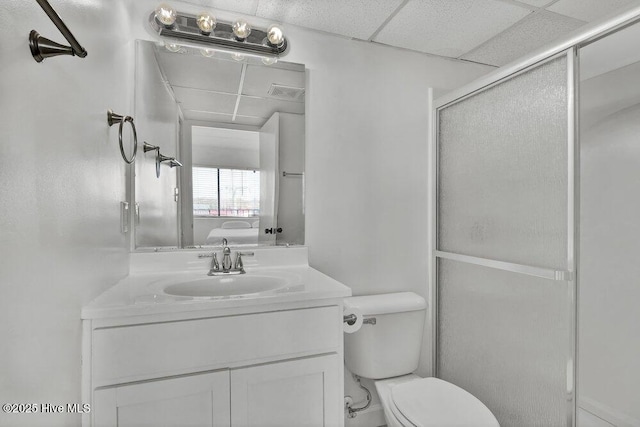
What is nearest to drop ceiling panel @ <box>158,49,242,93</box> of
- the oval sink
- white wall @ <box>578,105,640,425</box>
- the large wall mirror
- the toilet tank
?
the large wall mirror

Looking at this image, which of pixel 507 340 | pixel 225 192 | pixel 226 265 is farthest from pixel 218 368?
pixel 507 340

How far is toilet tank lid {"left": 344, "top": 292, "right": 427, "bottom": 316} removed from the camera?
62.0 inches

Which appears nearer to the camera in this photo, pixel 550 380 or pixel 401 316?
pixel 550 380

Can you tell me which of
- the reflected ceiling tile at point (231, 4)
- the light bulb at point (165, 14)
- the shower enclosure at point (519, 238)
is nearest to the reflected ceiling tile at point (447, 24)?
the shower enclosure at point (519, 238)

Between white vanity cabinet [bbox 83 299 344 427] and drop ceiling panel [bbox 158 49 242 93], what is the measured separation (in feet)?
3.66

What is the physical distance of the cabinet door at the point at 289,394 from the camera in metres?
1.06

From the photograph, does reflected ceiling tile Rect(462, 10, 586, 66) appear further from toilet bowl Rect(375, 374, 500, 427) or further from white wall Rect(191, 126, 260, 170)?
toilet bowl Rect(375, 374, 500, 427)

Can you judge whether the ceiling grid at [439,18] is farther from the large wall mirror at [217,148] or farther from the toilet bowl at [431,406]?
the toilet bowl at [431,406]

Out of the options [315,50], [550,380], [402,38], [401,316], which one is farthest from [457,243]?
[315,50]

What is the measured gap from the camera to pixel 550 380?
1.29 m

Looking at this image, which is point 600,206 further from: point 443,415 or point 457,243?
point 443,415

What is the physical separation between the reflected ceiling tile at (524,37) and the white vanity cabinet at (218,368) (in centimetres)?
168

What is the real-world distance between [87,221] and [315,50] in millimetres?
1346

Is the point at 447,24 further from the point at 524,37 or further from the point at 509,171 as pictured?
the point at 509,171
